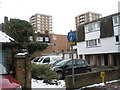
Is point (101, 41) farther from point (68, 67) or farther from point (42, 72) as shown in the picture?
point (42, 72)

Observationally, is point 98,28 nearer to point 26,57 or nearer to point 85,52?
point 85,52

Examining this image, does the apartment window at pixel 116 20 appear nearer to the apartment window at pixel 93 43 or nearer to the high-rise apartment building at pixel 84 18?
the apartment window at pixel 93 43

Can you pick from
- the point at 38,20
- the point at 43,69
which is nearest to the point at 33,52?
the point at 43,69

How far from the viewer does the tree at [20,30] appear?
37688mm

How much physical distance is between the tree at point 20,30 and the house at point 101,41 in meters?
11.4

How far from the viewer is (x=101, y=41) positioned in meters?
30.6

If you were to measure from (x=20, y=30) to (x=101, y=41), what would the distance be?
1817 cm

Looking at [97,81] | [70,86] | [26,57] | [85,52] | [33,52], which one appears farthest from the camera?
[33,52]

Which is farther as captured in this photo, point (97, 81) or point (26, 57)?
point (97, 81)

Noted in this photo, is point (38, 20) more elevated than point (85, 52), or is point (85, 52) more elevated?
point (38, 20)

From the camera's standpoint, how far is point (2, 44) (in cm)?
1127

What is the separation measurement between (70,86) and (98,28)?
23.7 metres

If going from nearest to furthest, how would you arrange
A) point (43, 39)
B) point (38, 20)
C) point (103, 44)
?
point (103, 44) < point (43, 39) < point (38, 20)

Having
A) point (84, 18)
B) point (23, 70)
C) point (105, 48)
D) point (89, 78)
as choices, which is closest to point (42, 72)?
point (89, 78)
